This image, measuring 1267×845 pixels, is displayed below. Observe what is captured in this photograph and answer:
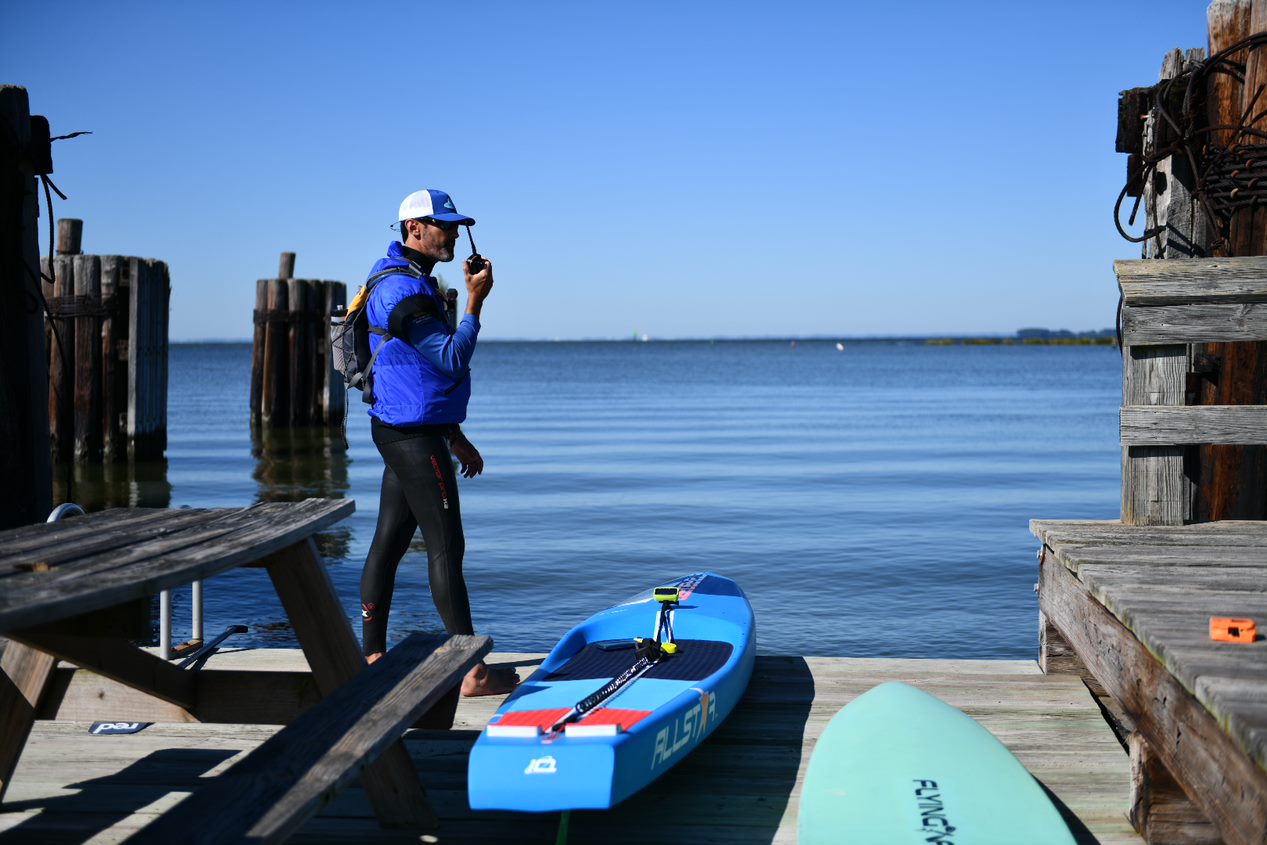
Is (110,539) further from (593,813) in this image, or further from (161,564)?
(593,813)

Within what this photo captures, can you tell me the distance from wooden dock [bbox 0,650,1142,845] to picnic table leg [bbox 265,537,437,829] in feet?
0.33

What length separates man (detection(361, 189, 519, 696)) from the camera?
16.3 feet

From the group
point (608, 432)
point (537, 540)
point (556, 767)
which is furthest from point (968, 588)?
point (608, 432)

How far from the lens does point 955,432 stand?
1024 inches

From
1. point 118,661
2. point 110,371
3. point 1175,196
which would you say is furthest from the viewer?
point 110,371

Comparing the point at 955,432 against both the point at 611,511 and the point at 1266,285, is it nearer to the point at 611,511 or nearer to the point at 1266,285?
the point at 611,511

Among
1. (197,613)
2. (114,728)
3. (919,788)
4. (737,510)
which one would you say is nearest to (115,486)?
(737,510)

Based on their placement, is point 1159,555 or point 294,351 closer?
point 1159,555

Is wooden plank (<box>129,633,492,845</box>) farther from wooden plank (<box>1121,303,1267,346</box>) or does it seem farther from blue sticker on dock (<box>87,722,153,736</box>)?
wooden plank (<box>1121,303,1267,346</box>)

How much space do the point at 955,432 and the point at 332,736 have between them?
24216mm

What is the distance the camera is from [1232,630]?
3283 mm

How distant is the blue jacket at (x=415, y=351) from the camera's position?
16.1 feet

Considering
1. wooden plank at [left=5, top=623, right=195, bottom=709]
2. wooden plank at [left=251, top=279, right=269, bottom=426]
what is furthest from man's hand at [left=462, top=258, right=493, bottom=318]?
wooden plank at [left=251, top=279, right=269, bottom=426]

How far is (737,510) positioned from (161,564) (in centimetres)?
1180
